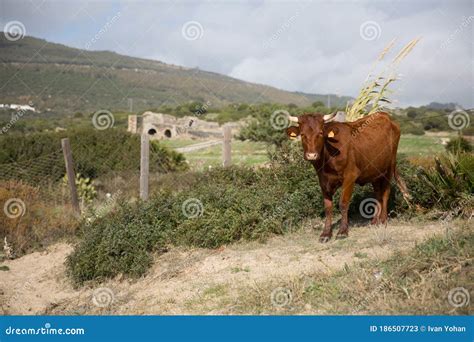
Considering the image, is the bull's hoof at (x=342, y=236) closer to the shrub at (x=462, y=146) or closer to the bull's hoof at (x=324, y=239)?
the bull's hoof at (x=324, y=239)

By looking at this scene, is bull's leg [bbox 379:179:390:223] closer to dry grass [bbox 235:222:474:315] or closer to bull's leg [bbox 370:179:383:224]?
bull's leg [bbox 370:179:383:224]

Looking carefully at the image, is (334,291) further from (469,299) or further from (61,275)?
(61,275)

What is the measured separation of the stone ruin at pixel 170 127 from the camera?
146ft

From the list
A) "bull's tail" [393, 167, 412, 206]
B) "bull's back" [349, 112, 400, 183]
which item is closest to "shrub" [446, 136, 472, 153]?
"bull's tail" [393, 167, 412, 206]

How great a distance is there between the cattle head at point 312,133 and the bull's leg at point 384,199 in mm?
1816

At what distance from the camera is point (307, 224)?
942 centimetres

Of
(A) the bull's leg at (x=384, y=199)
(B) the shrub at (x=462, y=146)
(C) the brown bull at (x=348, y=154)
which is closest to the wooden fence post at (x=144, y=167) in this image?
(C) the brown bull at (x=348, y=154)

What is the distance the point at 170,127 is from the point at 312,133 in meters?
38.6

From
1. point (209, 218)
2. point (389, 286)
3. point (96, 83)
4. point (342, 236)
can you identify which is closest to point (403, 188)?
point (342, 236)

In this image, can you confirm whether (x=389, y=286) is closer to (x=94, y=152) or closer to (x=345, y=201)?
(x=345, y=201)

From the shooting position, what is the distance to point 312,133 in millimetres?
7680

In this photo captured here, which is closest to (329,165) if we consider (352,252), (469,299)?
(352,252)

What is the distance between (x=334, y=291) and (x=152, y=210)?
4635 millimetres

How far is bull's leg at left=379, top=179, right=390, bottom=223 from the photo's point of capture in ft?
29.6
